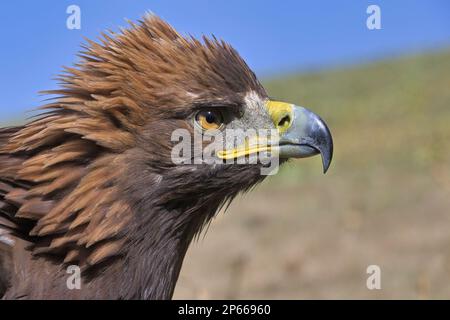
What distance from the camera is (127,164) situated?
496 centimetres

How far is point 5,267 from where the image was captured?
4.67 metres

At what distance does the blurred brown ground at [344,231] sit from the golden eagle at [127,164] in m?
0.80

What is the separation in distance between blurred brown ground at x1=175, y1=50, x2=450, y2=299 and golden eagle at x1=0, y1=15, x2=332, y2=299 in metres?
0.80

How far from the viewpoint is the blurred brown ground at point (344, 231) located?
11.0 meters

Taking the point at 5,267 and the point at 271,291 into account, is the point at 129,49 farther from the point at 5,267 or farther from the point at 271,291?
the point at 271,291

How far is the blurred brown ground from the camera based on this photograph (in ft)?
36.1

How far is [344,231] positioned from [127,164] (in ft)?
32.1

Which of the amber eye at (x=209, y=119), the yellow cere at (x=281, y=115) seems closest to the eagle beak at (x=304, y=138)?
the yellow cere at (x=281, y=115)

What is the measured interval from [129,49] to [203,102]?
61 cm

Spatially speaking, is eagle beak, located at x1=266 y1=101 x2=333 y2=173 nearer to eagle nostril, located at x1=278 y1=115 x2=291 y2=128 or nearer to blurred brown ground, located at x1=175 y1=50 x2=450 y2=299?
eagle nostril, located at x1=278 y1=115 x2=291 y2=128
